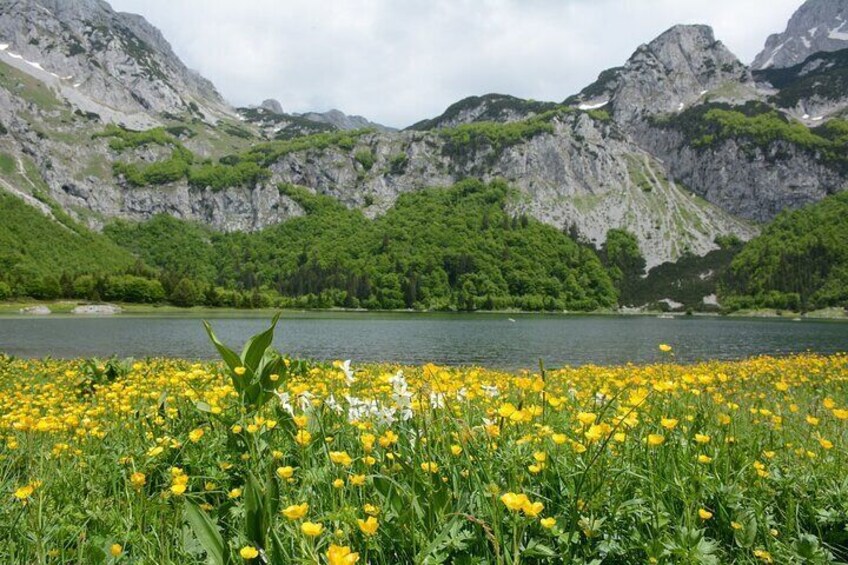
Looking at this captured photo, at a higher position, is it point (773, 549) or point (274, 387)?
point (274, 387)

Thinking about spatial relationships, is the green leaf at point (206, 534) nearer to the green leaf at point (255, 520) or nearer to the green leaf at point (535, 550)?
the green leaf at point (255, 520)

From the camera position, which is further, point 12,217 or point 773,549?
point 12,217

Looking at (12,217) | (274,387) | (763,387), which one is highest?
(12,217)

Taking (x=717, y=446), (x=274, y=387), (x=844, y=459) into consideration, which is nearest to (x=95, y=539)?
(x=274, y=387)

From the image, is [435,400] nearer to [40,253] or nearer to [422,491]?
[422,491]

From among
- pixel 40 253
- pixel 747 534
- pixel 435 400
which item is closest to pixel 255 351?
pixel 435 400

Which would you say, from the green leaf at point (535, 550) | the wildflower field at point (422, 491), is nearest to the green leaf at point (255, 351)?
the wildflower field at point (422, 491)

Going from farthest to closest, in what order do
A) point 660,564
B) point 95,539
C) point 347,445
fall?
1. point 347,445
2. point 95,539
3. point 660,564

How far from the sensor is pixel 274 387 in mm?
4852

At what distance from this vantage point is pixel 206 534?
281 cm

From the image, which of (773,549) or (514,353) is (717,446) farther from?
(514,353)

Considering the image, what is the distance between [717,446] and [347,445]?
3138 mm

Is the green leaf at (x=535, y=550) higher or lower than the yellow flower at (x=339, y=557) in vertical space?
lower

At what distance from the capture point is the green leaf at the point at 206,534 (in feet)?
9.16
